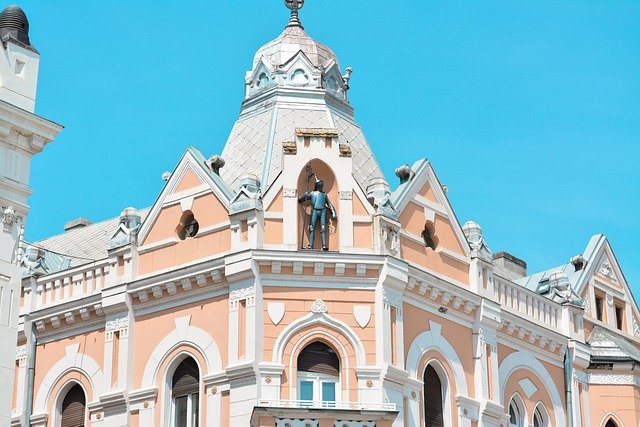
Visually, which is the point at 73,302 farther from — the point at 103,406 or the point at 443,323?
the point at 443,323

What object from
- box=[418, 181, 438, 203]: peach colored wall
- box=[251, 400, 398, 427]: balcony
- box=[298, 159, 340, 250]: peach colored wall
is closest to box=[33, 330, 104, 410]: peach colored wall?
box=[251, 400, 398, 427]: balcony

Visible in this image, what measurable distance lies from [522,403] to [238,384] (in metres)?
9.75

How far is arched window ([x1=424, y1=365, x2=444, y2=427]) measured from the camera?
137 feet

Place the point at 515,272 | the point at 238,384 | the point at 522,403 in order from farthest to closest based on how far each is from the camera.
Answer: the point at 515,272
the point at 522,403
the point at 238,384

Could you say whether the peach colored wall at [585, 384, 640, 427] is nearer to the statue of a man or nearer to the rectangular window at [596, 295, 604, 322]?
the rectangular window at [596, 295, 604, 322]

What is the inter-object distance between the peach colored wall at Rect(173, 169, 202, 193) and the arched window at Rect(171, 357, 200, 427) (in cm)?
471

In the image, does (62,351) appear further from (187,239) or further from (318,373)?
(318,373)

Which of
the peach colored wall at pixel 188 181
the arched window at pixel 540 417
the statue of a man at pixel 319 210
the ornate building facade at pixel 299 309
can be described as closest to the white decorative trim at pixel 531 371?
the ornate building facade at pixel 299 309

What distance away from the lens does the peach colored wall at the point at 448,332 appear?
41522mm

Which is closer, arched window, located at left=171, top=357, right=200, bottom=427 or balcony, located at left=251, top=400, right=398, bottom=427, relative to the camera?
balcony, located at left=251, top=400, right=398, bottom=427

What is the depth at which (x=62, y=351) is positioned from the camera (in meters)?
44.4

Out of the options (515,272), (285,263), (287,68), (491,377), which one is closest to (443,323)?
(491,377)

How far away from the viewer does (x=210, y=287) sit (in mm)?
41219

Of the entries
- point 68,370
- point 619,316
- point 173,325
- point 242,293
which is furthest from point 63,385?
point 619,316
